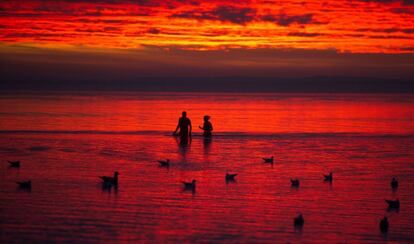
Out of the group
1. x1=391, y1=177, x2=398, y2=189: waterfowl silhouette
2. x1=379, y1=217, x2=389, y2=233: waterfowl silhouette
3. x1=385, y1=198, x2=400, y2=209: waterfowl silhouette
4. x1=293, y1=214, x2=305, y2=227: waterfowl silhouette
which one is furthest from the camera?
x1=391, y1=177, x2=398, y2=189: waterfowl silhouette

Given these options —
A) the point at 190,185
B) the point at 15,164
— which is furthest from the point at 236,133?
the point at 190,185

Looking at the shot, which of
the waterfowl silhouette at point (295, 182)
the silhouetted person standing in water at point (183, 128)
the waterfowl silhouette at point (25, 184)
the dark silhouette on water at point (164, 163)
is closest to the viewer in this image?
the waterfowl silhouette at point (25, 184)

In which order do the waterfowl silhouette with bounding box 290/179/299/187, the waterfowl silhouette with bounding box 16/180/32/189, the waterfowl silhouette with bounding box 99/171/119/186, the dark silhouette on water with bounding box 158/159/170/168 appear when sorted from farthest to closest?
the dark silhouette on water with bounding box 158/159/170/168, the waterfowl silhouette with bounding box 290/179/299/187, the waterfowl silhouette with bounding box 99/171/119/186, the waterfowl silhouette with bounding box 16/180/32/189

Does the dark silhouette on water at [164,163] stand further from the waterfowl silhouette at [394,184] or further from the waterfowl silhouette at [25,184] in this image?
the waterfowl silhouette at [394,184]

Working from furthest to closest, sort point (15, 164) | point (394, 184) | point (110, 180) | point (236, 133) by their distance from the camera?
point (236, 133) < point (15, 164) < point (394, 184) < point (110, 180)

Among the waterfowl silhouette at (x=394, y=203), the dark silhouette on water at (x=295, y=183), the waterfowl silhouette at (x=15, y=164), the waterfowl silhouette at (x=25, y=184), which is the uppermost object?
the waterfowl silhouette at (x=15, y=164)

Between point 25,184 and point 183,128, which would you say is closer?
point 25,184

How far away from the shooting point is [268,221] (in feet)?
64.1

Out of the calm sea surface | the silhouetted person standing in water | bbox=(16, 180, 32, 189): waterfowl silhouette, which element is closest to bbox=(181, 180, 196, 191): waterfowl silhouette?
the calm sea surface

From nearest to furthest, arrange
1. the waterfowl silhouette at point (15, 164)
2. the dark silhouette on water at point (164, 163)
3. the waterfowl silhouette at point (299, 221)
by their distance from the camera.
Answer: the waterfowl silhouette at point (299, 221) < the waterfowl silhouette at point (15, 164) < the dark silhouette on water at point (164, 163)

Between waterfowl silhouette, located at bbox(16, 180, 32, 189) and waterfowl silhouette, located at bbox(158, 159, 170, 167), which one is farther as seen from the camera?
waterfowl silhouette, located at bbox(158, 159, 170, 167)

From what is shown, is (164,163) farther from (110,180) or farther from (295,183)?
(295,183)

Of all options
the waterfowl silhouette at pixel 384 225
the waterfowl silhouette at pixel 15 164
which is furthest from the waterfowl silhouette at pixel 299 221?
the waterfowl silhouette at pixel 15 164

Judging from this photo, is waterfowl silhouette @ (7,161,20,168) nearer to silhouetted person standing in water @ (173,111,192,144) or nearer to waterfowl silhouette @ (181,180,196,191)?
waterfowl silhouette @ (181,180,196,191)
